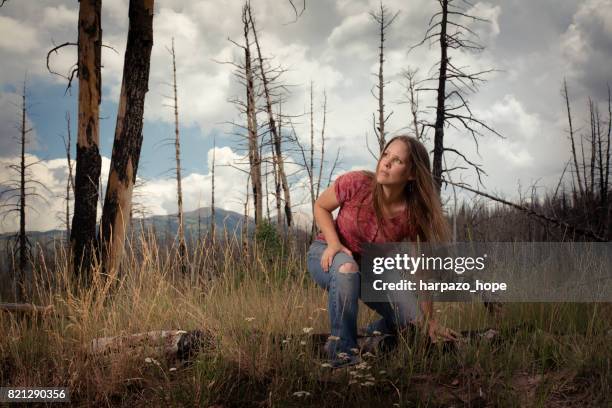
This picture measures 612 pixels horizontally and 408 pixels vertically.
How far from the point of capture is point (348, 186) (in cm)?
410

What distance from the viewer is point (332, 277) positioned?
3.74m

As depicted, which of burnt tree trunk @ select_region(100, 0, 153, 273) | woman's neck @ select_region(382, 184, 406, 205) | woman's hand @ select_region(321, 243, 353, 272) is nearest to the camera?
woman's hand @ select_region(321, 243, 353, 272)

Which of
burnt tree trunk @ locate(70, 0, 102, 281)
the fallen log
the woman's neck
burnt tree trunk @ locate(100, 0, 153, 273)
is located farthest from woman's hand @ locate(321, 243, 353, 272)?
burnt tree trunk @ locate(70, 0, 102, 281)

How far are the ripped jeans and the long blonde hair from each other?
491 millimetres

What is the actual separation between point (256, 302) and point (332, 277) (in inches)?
67.3

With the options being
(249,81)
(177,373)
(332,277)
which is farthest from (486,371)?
(249,81)

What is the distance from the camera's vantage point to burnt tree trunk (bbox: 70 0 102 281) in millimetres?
7152

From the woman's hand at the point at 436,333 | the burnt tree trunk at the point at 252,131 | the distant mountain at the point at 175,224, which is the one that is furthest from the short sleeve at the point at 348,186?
the burnt tree trunk at the point at 252,131

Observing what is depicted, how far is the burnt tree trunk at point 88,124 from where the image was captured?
7.15 m

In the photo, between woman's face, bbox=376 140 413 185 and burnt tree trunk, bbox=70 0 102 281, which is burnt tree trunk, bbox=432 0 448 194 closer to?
burnt tree trunk, bbox=70 0 102 281

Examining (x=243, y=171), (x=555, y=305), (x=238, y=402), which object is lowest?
(x=238, y=402)

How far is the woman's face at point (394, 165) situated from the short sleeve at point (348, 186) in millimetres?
252

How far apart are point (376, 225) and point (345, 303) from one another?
715 mm

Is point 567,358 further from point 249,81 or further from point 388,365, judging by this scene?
point 249,81
